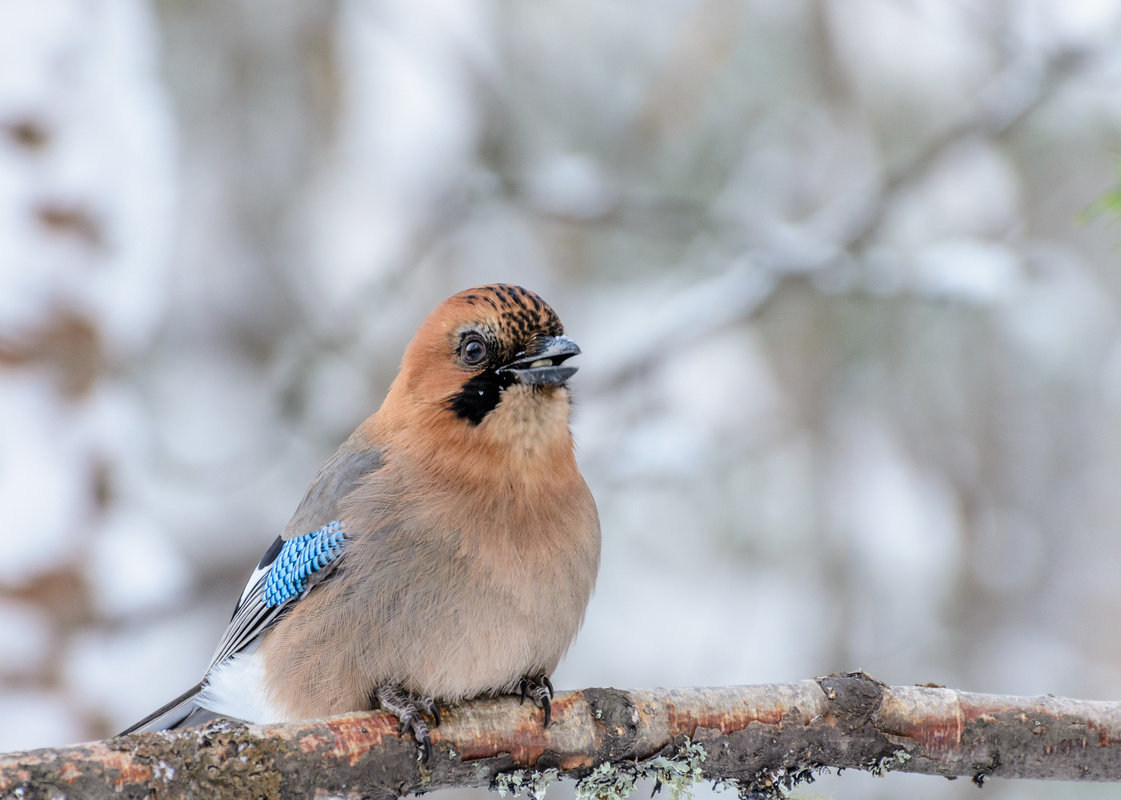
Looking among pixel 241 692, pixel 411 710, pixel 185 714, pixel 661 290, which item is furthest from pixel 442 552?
pixel 661 290

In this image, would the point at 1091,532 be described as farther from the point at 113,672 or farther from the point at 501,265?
the point at 113,672

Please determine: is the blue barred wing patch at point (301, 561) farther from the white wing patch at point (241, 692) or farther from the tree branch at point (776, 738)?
the tree branch at point (776, 738)

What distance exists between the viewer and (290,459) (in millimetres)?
5746

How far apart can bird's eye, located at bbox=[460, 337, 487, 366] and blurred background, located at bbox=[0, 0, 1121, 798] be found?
2134 millimetres

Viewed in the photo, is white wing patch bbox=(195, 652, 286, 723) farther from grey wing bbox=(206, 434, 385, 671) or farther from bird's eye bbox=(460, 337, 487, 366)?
bird's eye bbox=(460, 337, 487, 366)

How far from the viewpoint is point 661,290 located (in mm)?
6129

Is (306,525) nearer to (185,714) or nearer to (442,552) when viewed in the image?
(442,552)

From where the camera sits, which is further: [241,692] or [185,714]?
[185,714]

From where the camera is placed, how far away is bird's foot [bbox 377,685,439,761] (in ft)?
7.70

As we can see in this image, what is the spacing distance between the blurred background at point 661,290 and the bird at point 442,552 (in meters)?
1.73

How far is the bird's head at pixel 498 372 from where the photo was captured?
9.27 feet

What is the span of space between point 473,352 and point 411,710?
952 mm

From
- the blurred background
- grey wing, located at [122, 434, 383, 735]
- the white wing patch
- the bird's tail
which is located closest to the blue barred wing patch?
grey wing, located at [122, 434, 383, 735]

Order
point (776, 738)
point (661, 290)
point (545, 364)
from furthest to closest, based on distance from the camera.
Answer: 1. point (661, 290)
2. point (545, 364)
3. point (776, 738)
